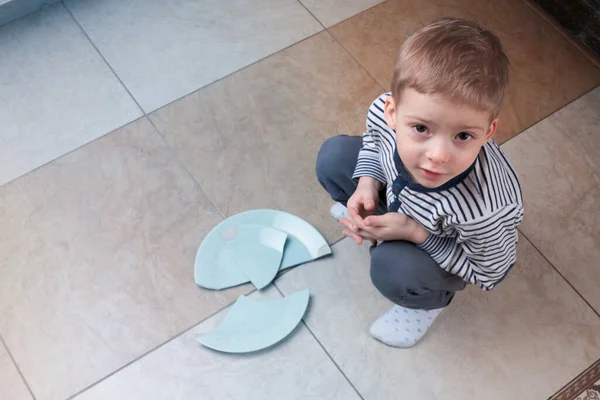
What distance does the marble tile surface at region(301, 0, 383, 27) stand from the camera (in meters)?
1.58

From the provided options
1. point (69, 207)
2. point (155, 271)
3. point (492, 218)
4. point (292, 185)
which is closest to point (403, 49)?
point (492, 218)

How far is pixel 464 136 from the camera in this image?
85cm

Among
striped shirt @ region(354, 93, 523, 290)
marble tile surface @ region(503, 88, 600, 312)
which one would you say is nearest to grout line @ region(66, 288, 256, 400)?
striped shirt @ region(354, 93, 523, 290)

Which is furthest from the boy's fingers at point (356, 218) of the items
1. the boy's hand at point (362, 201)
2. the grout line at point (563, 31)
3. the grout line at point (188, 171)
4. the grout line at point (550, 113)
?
the grout line at point (563, 31)

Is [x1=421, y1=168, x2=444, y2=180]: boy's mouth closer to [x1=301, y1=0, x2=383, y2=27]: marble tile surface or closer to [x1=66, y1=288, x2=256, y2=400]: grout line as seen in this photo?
[x1=66, y1=288, x2=256, y2=400]: grout line

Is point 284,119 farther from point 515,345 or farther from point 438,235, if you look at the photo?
point 515,345

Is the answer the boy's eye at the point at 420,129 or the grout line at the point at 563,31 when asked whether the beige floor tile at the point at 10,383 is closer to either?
the boy's eye at the point at 420,129

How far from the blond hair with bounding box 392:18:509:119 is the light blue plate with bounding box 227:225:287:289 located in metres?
0.51

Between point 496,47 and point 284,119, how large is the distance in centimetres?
67

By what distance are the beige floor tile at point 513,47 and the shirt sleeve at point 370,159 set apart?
414mm

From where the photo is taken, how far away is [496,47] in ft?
2.72

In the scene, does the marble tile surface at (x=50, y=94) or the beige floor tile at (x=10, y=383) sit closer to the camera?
the beige floor tile at (x=10, y=383)

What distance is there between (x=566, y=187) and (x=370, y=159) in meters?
0.49

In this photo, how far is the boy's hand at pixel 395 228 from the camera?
103 centimetres
